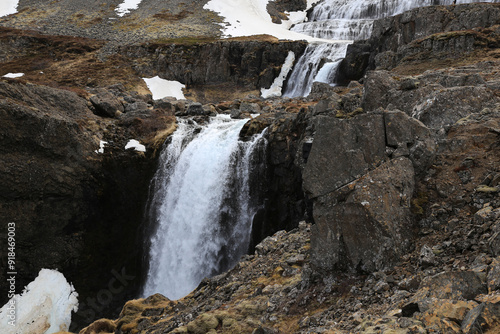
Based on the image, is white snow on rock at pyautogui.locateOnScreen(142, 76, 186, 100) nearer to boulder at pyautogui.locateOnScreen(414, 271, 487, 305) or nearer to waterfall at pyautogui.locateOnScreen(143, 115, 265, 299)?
waterfall at pyautogui.locateOnScreen(143, 115, 265, 299)

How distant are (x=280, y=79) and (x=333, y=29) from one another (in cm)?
1696

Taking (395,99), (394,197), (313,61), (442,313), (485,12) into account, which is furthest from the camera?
(313,61)

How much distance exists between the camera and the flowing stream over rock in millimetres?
38938

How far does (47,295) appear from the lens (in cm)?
1903

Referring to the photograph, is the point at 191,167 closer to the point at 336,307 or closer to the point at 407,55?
the point at 336,307

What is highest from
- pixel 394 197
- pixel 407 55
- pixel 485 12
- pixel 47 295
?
pixel 485 12

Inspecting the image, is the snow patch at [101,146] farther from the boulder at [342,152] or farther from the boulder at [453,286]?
the boulder at [453,286]

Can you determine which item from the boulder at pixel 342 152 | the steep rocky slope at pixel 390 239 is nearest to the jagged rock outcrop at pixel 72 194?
the steep rocky slope at pixel 390 239

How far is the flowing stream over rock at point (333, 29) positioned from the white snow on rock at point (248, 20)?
386cm

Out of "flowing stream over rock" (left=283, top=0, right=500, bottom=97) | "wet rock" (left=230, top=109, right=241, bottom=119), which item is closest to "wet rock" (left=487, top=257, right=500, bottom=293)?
"wet rock" (left=230, top=109, right=241, bottom=119)

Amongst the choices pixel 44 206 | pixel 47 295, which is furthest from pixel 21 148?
pixel 47 295

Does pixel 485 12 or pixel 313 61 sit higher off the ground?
pixel 485 12

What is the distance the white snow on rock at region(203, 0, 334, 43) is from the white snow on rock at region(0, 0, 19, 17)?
124 feet

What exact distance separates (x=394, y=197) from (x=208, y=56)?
150 feet
